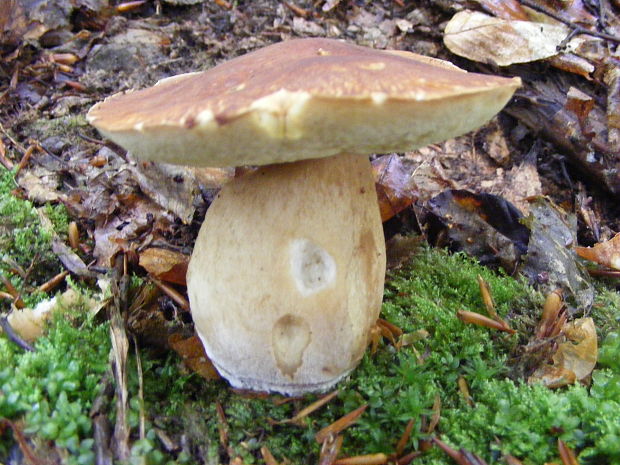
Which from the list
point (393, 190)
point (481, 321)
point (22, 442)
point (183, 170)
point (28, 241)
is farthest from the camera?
point (183, 170)

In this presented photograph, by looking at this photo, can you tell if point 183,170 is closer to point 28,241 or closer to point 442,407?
point 28,241

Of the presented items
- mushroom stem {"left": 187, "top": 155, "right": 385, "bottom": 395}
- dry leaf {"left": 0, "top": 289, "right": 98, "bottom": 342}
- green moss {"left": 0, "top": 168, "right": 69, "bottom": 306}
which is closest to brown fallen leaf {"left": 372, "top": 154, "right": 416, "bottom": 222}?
mushroom stem {"left": 187, "top": 155, "right": 385, "bottom": 395}

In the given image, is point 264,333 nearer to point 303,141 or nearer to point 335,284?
point 335,284

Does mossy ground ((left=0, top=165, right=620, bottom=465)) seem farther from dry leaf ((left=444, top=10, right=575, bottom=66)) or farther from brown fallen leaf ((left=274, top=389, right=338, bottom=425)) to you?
dry leaf ((left=444, top=10, right=575, bottom=66))

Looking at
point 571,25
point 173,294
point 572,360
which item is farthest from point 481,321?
point 571,25

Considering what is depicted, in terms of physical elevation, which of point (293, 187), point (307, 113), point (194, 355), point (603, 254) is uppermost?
point (307, 113)

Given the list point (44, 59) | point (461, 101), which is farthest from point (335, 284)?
point (44, 59)
